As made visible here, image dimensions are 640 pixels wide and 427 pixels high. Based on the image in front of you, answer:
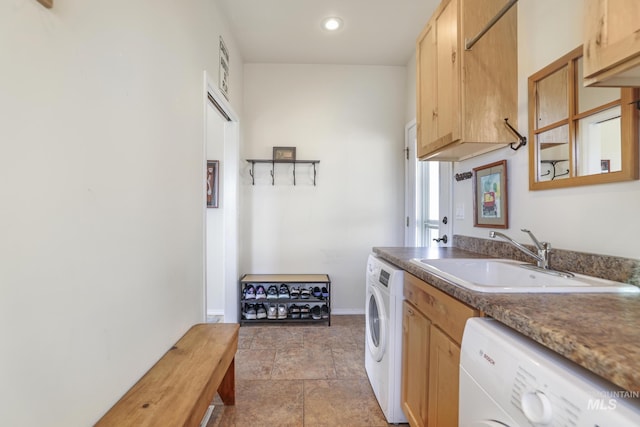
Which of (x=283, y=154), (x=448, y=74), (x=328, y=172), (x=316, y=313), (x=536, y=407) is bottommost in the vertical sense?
(x=316, y=313)

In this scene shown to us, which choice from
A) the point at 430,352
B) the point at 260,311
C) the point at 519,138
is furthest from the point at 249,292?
the point at 519,138

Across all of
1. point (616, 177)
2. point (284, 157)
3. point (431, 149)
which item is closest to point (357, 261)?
point (284, 157)

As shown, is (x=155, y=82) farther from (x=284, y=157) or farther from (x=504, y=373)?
(x=284, y=157)

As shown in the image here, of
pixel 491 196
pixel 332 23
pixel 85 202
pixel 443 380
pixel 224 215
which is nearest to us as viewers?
pixel 85 202

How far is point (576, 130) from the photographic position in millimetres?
1249

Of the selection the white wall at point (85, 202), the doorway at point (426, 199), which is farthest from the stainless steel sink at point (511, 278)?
the white wall at point (85, 202)

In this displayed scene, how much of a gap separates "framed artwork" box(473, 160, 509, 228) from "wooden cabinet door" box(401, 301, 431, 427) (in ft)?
2.63

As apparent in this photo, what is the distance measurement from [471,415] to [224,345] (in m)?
1.17

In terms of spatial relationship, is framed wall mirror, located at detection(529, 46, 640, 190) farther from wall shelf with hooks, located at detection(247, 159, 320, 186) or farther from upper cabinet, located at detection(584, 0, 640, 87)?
wall shelf with hooks, located at detection(247, 159, 320, 186)

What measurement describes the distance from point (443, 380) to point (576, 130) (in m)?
1.19

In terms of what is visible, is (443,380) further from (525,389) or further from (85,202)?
(85,202)

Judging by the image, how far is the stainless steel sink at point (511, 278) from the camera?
94 cm

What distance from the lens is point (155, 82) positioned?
134 centimetres

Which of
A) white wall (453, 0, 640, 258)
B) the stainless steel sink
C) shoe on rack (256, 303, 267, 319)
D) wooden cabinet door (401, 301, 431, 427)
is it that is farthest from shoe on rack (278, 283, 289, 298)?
white wall (453, 0, 640, 258)
